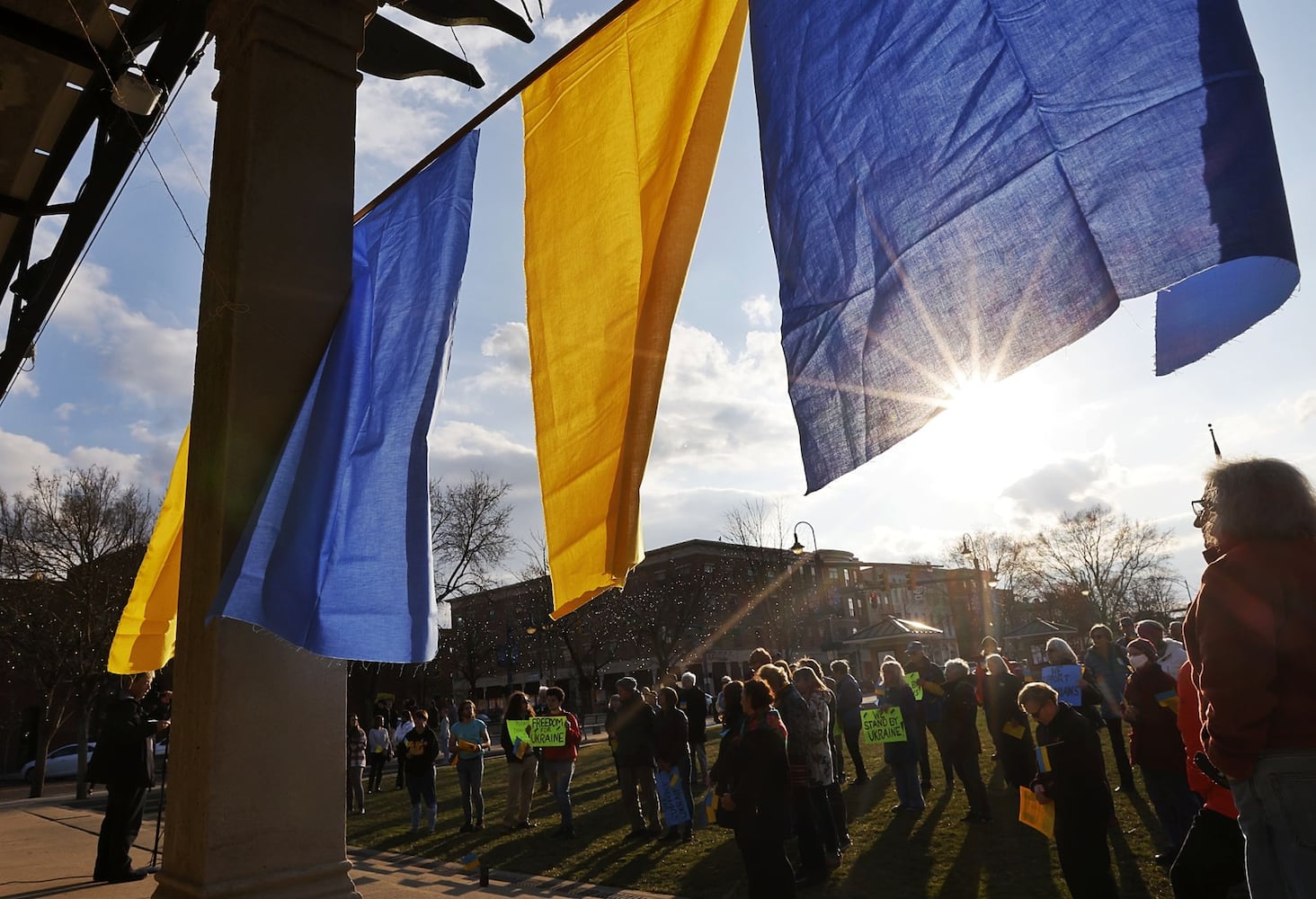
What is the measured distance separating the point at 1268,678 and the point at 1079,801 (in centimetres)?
344

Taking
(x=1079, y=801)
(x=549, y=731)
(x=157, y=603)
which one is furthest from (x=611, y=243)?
(x=549, y=731)

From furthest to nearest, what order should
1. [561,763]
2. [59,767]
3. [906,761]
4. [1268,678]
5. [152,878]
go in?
[59,767] → [561,763] → [906,761] → [152,878] → [1268,678]

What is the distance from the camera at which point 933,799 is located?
11016 mm

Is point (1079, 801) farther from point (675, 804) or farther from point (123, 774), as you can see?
point (123, 774)

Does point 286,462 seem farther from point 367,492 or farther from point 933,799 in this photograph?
point 933,799

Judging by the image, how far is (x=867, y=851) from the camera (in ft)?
27.5

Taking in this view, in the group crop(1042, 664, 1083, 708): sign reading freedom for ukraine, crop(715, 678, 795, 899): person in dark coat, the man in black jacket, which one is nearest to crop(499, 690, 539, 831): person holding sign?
the man in black jacket

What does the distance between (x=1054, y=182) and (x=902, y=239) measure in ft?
1.51

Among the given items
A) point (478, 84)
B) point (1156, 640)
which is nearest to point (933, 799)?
point (1156, 640)

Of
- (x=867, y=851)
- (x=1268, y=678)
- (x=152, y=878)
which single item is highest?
(x=1268, y=678)

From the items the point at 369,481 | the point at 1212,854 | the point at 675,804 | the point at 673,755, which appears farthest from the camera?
the point at 673,755

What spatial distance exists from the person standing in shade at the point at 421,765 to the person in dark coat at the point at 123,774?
13.1 ft

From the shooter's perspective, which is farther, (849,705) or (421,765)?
(849,705)

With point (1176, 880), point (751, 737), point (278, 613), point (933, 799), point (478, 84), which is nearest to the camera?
point (278, 613)
